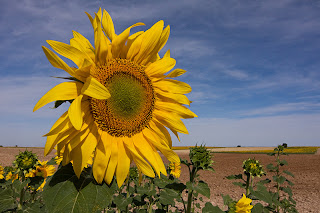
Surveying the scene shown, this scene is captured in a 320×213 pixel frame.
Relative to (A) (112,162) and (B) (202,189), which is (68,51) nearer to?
(A) (112,162)

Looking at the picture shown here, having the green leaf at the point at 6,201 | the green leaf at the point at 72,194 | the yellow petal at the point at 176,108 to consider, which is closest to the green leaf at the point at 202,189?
the yellow petal at the point at 176,108

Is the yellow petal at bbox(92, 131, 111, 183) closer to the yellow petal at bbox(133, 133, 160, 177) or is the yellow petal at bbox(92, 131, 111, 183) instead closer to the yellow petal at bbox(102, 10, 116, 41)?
the yellow petal at bbox(133, 133, 160, 177)

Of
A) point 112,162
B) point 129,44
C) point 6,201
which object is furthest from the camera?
point 6,201

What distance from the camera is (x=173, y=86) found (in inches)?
63.5

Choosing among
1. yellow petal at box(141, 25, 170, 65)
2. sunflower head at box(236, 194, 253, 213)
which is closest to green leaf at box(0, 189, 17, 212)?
yellow petal at box(141, 25, 170, 65)

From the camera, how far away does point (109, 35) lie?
1434 millimetres

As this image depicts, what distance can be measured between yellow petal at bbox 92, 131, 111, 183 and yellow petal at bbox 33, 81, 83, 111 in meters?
0.28

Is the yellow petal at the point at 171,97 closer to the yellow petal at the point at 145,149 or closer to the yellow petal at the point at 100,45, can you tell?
the yellow petal at the point at 145,149

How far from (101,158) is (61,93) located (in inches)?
14.6

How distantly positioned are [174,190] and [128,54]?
1.76 meters

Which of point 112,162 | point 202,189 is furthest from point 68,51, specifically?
point 202,189

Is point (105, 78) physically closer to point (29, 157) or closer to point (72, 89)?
point (72, 89)

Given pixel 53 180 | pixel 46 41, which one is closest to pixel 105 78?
pixel 46 41

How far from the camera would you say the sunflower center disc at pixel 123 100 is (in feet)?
4.55
